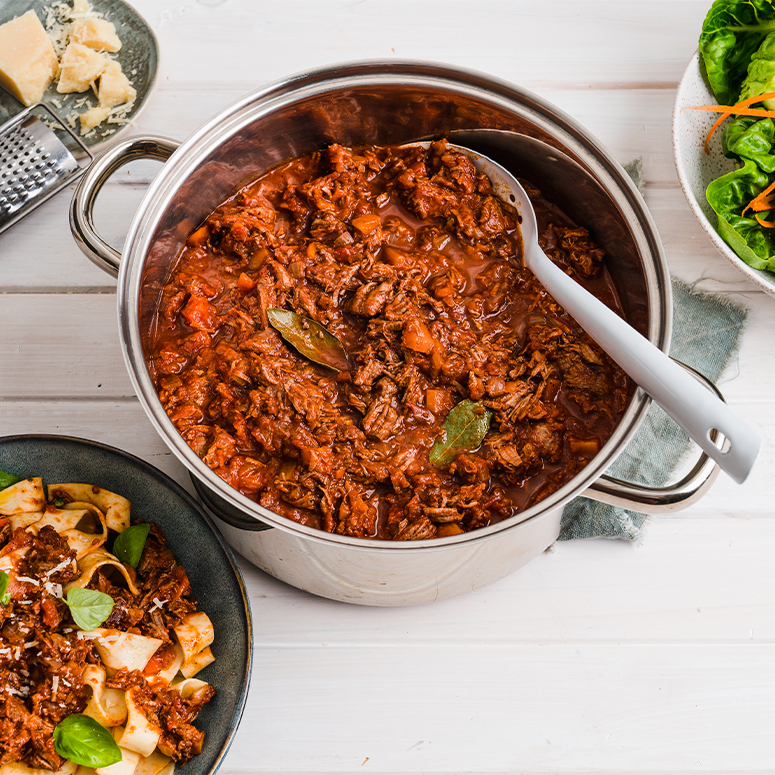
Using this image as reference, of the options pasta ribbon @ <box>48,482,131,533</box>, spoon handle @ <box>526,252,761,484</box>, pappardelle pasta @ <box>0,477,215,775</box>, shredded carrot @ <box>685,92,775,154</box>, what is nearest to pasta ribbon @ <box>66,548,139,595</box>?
pappardelle pasta @ <box>0,477,215,775</box>

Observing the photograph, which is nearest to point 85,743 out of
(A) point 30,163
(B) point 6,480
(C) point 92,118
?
(B) point 6,480

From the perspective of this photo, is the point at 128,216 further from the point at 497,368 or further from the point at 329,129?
the point at 497,368

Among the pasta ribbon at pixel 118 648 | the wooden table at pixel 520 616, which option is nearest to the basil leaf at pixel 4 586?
the pasta ribbon at pixel 118 648

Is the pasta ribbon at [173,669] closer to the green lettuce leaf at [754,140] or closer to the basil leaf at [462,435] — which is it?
the basil leaf at [462,435]

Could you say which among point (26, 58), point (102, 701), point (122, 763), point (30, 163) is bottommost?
point (122, 763)

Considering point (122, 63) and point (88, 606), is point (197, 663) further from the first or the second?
point (122, 63)
